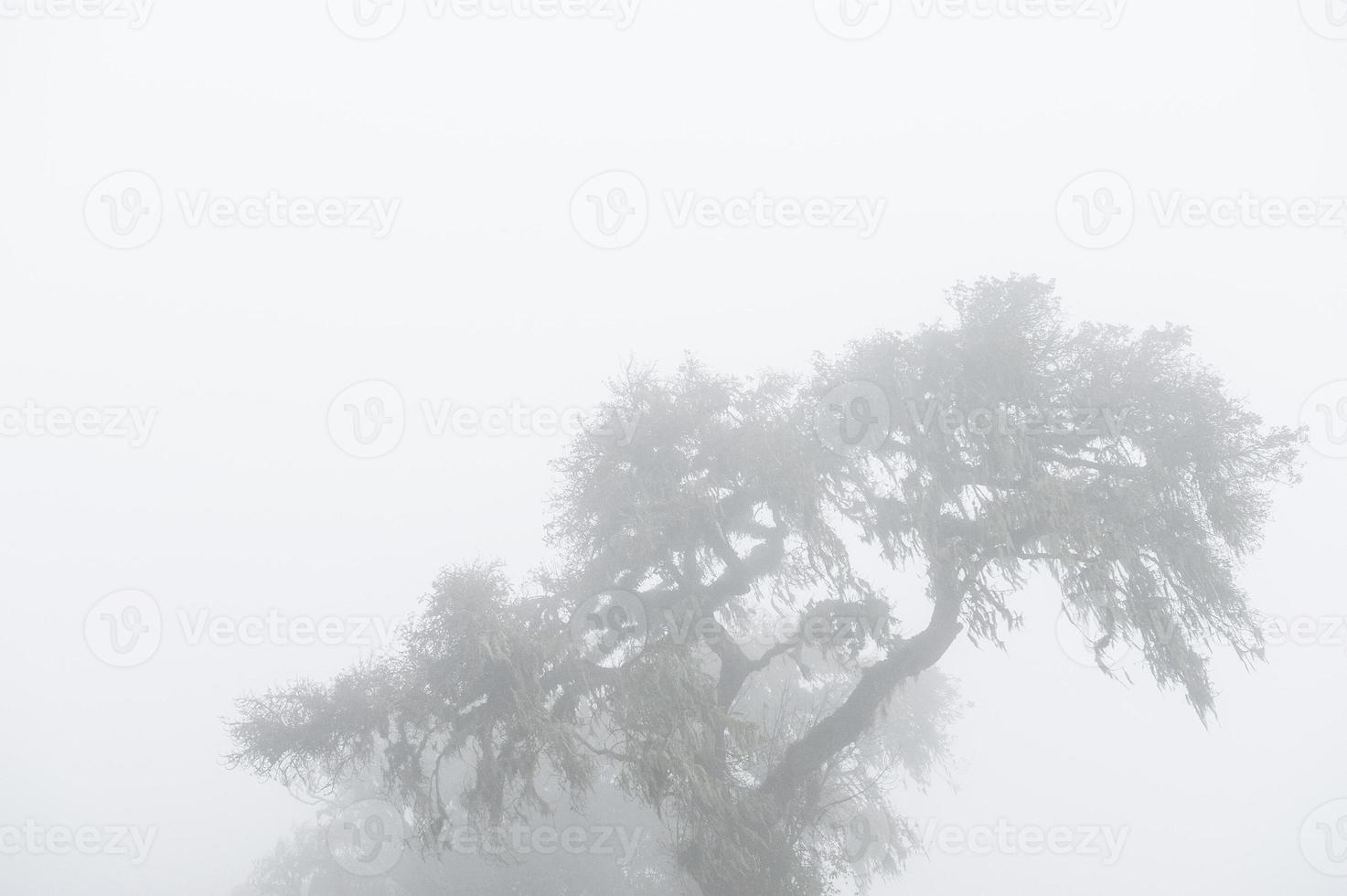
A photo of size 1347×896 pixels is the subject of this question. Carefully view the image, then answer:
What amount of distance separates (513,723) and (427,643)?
227 centimetres

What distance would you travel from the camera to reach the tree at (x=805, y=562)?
43.0 feet

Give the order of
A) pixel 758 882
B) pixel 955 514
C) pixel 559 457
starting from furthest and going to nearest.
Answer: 1. pixel 559 457
2. pixel 955 514
3. pixel 758 882

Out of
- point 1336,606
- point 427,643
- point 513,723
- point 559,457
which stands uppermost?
point 559,457

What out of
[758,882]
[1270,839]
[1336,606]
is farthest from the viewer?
[1336,606]

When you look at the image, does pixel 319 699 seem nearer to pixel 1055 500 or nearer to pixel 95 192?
pixel 1055 500

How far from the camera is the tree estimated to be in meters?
13.1

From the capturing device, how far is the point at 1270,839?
126 m

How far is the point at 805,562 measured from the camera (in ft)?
53.1

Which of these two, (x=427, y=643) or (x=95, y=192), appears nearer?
(x=427, y=643)

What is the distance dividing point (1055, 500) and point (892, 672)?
16.3ft

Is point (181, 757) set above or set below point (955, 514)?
above

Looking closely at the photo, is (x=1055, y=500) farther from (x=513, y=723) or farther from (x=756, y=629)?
(x=756, y=629)

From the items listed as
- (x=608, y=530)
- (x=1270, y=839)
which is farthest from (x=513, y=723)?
(x=1270, y=839)

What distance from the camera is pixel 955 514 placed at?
15000mm
